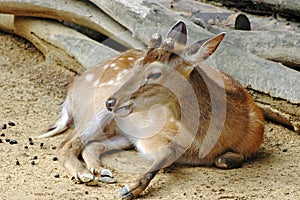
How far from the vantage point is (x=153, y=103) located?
519 centimetres

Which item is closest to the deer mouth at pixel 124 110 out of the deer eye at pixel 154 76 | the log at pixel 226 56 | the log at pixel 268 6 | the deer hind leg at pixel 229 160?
the deer eye at pixel 154 76

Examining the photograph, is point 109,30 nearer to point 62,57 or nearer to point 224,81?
point 62,57

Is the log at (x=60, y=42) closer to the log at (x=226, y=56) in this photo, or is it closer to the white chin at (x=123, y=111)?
the log at (x=226, y=56)

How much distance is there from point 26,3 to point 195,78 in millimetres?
3338

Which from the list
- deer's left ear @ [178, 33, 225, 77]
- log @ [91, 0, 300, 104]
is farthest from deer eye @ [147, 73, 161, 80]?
log @ [91, 0, 300, 104]

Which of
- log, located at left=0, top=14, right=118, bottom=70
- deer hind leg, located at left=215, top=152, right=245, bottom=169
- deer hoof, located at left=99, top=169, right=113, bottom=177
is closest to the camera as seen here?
deer hoof, located at left=99, top=169, right=113, bottom=177

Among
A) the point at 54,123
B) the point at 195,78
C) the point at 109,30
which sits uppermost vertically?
the point at 195,78

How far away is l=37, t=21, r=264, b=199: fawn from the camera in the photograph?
5.11 meters

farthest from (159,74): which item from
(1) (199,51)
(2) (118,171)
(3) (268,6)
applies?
(3) (268,6)

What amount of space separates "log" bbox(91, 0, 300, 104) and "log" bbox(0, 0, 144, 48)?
0.16 meters

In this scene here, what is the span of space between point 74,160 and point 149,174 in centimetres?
75

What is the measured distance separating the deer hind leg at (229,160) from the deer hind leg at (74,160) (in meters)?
1.02

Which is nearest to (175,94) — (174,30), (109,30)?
(174,30)

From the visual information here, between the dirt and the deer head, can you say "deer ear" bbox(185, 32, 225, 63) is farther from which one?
the dirt
